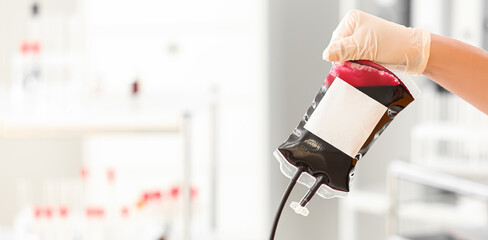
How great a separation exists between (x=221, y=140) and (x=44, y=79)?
1.28 m

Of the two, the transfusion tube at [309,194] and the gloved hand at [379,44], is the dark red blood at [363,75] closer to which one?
the gloved hand at [379,44]

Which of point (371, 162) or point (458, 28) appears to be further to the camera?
point (371, 162)

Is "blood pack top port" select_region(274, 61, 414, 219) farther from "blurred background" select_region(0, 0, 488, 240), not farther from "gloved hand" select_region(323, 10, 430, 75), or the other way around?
"blurred background" select_region(0, 0, 488, 240)

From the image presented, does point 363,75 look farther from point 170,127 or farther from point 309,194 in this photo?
point 170,127

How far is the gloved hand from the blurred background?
745 mm

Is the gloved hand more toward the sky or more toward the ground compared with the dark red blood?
more toward the sky

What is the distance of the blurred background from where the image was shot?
5.48 ft

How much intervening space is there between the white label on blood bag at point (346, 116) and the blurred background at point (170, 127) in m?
0.76

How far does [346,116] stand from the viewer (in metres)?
0.72

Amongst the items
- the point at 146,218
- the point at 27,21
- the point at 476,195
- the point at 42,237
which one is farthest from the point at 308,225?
the point at 27,21

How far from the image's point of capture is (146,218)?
1.71m

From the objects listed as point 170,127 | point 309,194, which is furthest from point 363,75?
point 170,127

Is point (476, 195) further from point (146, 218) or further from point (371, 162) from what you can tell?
point (371, 162)

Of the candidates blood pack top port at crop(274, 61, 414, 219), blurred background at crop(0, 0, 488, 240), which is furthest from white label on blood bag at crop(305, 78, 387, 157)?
blurred background at crop(0, 0, 488, 240)
